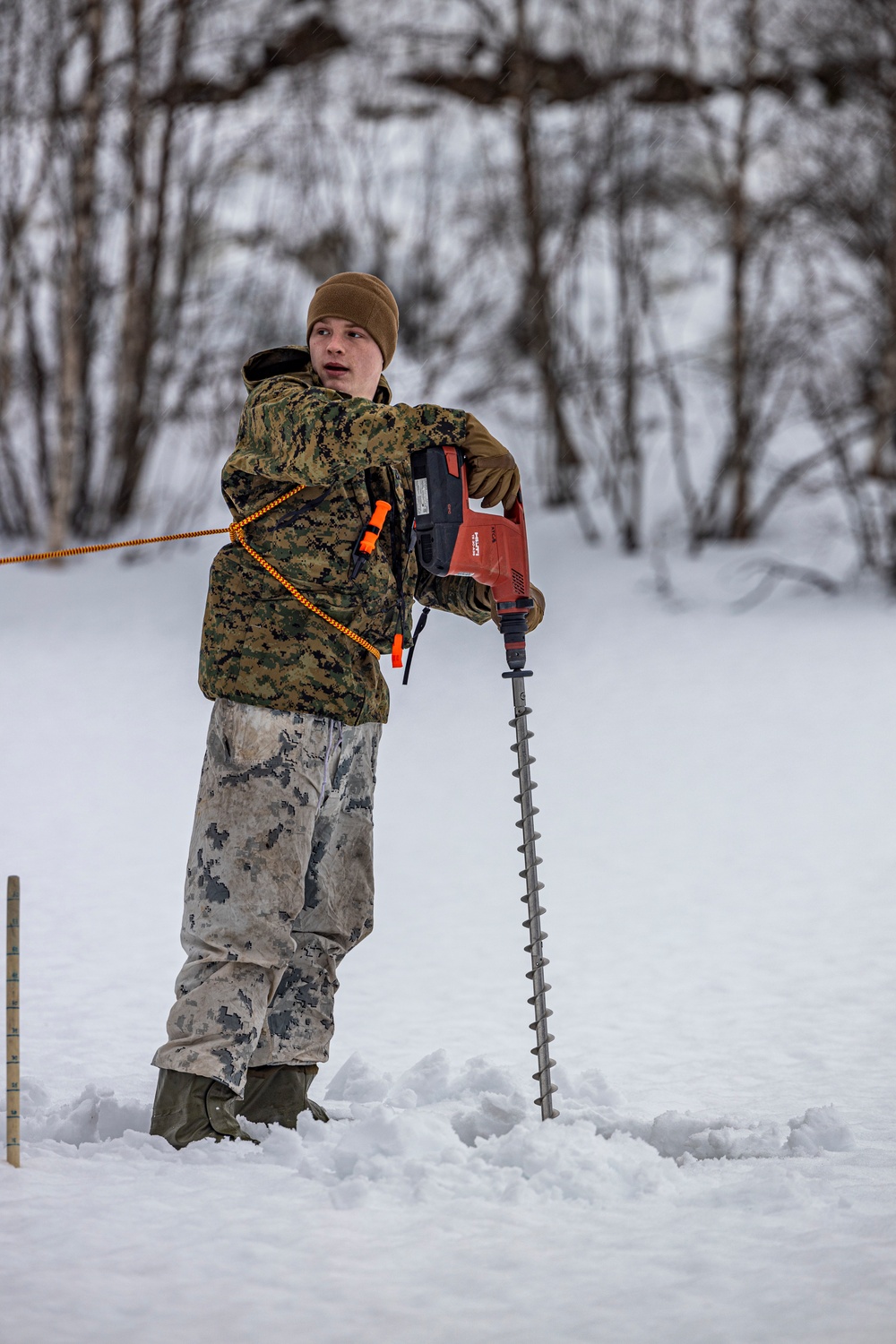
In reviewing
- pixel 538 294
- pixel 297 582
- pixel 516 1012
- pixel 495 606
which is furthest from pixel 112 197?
pixel 297 582

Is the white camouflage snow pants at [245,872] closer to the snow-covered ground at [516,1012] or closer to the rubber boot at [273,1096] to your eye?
the rubber boot at [273,1096]

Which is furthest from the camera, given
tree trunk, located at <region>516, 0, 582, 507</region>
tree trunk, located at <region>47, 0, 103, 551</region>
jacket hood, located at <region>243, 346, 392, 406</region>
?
tree trunk, located at <region>516, 0, 582, 507</region>

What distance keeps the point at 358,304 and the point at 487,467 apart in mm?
486

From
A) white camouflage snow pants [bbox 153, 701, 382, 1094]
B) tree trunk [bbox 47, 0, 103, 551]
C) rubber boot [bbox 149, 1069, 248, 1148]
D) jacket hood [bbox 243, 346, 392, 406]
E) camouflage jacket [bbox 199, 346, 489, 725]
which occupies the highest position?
tree trunk [bbox 47, 0, 103, 551]

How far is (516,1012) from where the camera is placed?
384 centimetres

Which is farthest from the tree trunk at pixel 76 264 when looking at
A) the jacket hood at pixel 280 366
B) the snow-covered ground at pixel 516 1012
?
the jacket hood at pixel 280 366

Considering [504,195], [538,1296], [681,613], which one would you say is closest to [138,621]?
[681,613]

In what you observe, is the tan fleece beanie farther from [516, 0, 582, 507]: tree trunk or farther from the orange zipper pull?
[516, 0, 582, 507]: tree trunk

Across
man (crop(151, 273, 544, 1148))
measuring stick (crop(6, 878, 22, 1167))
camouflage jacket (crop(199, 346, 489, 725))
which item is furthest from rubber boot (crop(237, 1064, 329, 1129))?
A: camouflage jacket (crop(199, 346, 489, 725))

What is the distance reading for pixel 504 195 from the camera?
12516 millimetres

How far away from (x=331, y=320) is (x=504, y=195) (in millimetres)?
10639

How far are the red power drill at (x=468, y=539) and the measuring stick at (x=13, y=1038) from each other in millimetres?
985

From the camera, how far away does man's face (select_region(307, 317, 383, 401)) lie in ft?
8.62

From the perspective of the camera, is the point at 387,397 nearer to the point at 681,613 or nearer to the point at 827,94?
the point at 681,613
